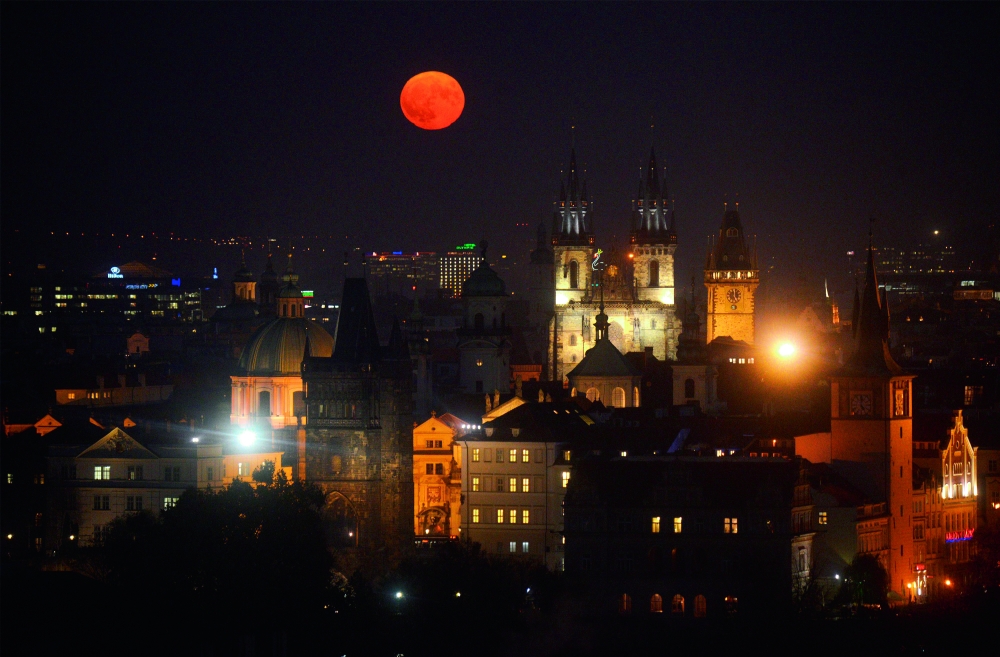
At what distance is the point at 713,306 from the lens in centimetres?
18862

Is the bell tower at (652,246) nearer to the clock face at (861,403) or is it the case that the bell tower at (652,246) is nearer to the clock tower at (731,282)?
the clock tower at (731,282)

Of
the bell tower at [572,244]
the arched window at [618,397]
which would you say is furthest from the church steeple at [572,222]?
the arched window at [618,397]

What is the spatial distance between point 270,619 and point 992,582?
30.7 m

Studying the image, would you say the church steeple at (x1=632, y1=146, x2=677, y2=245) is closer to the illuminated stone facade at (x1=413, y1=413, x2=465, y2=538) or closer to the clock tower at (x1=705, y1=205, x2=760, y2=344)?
the clock tower at (x1=705, y1=205, x2=760, y2=344)

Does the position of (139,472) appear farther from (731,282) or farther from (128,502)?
(731,282)

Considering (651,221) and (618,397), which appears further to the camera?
(651,221)

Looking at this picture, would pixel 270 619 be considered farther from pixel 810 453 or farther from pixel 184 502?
pixel 810 453

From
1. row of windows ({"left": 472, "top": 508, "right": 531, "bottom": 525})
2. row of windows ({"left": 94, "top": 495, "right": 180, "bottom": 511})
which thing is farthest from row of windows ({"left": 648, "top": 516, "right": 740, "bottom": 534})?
row of windows ({"left": 94, "top": 495, "right": 180, "bottom": 511})

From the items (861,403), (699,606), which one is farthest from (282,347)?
(699,606)

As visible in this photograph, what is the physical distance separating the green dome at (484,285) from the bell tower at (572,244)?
41.4 meters

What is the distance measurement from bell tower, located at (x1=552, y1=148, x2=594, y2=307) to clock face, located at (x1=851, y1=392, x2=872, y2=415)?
289 ft

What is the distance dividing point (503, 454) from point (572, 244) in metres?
90.4

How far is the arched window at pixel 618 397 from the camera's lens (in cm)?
13425

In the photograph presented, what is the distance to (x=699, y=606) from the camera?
83.4m
